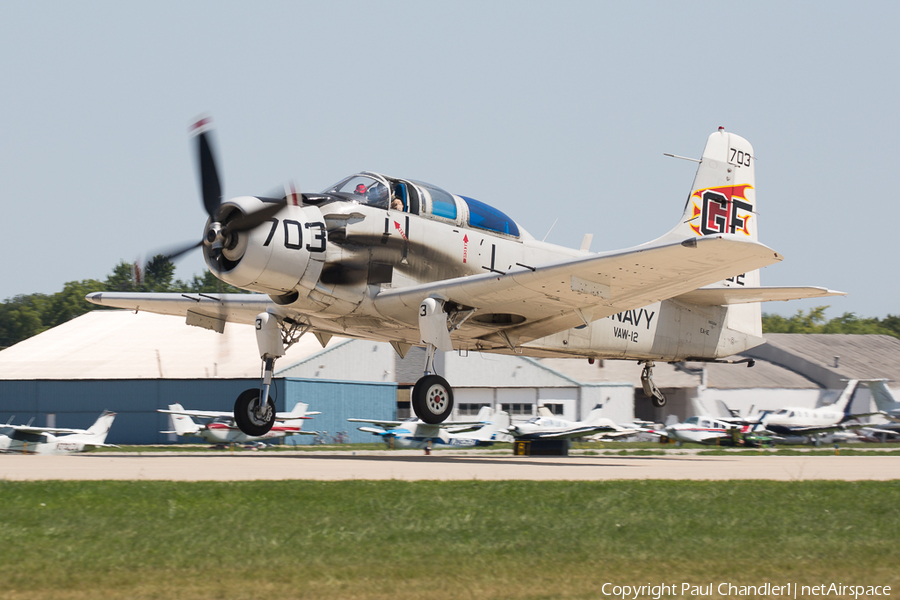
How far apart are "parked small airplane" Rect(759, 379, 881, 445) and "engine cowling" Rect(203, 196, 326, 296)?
101ft

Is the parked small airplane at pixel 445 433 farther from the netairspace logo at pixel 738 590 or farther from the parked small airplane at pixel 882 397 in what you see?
the netairspace logo at pixel 738 590

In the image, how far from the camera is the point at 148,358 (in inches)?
2005

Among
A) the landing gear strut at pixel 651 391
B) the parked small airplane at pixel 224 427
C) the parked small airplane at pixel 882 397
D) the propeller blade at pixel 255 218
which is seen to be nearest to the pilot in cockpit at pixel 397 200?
the propeller blade at pixel 255 218

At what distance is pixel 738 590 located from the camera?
23.8 feet

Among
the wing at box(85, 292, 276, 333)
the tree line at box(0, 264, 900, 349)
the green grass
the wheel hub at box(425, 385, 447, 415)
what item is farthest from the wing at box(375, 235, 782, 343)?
the tree line at box(0, 264, 900, 349)

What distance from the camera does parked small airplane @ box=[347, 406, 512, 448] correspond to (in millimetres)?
36125

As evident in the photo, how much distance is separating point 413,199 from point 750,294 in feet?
27.7

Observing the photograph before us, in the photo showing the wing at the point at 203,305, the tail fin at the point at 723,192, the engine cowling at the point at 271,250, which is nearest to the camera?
the engine cowling at the point at 271,250

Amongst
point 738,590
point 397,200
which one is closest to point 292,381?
point 397,200

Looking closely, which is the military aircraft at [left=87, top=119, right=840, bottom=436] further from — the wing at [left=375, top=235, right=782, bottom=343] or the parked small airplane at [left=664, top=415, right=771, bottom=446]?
the parked small airplane at [left=664, top=415, right=771, bottom=446]

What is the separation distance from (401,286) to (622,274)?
4610 mm

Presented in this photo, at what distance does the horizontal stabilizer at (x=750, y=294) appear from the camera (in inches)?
786

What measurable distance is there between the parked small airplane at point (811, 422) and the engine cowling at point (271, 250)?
30.8 metres

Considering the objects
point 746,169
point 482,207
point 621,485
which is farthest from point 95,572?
point 746,169
